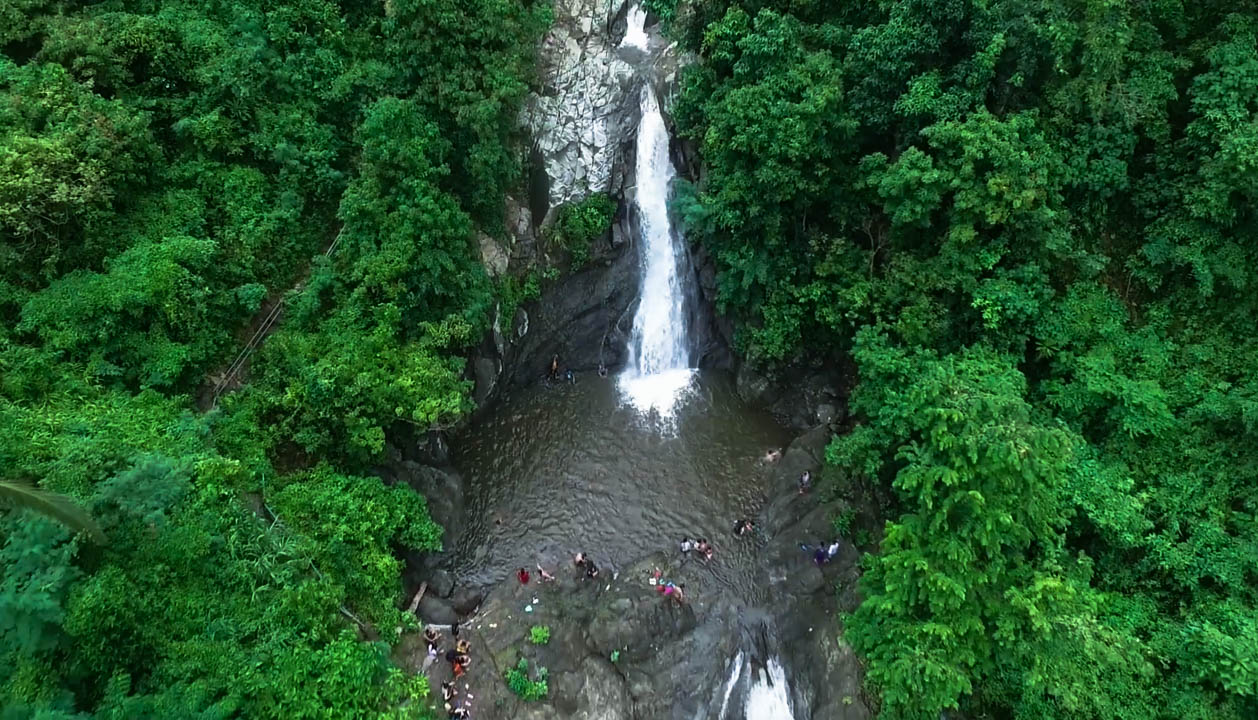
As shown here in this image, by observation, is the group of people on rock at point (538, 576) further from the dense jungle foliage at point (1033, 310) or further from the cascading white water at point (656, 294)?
the dense jungle foliage at point (1033, 310)

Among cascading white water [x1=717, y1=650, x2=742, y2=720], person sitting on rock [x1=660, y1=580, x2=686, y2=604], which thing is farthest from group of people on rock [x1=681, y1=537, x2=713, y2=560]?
cascading white water [x1=717, y1=650, x2=742, y2=720]

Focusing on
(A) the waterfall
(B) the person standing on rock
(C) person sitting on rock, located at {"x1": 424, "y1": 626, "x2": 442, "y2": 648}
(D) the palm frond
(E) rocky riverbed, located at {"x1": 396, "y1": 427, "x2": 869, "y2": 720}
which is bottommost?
(A) the waterfall

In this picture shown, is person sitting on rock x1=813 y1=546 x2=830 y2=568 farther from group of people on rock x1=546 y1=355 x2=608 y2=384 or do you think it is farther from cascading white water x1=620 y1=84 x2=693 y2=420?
group of people on rock x1=546 y1=355 x2=608 y2=384

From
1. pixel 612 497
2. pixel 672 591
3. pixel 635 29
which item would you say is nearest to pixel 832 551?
pixel 672 591

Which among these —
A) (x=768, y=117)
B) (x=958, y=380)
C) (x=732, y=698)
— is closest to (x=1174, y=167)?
(x=958, y=380)

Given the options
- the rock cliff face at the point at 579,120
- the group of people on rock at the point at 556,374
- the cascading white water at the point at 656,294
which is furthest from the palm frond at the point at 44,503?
the rock cliff face at the point at 579,120
